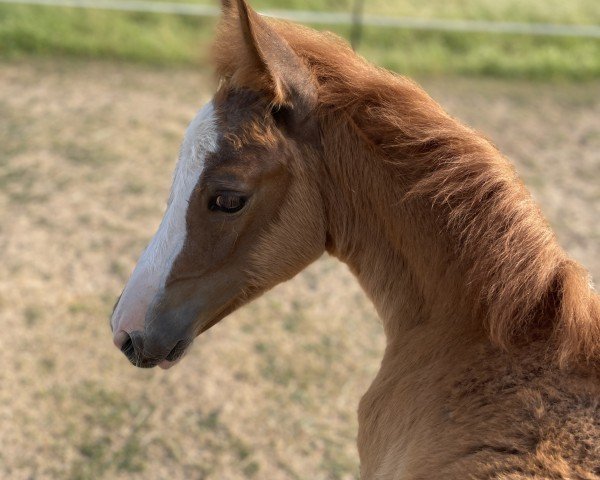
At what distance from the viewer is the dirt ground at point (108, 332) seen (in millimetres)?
3721

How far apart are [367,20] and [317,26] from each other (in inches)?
25.9

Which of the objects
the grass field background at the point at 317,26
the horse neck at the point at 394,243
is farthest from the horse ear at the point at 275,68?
the grass field background at the point at 317,26

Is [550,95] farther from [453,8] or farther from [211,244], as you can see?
[211,244]

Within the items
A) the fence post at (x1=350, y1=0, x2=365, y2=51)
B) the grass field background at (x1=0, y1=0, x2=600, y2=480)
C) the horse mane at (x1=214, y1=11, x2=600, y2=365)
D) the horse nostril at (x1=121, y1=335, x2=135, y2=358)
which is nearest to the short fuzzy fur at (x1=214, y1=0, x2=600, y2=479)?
the horse mane at (x1=214, y1=11, x2=600, y2=365)

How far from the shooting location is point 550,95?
314 inches

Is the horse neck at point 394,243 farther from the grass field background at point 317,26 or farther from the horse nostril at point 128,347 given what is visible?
the grass field background at point 317,26

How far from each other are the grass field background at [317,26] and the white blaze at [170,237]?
5.86m

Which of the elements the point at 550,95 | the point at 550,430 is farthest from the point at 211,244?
the point at 550,95

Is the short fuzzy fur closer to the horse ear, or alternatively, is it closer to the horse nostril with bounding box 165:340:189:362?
the horse ear

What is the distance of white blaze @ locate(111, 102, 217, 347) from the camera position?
2.23 metres

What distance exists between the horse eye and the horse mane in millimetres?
359

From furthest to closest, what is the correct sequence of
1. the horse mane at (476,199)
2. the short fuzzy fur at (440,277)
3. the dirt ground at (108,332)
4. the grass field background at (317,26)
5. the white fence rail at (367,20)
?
the white fence rail at (367,20) → the grass field background at (317,26) → the dirt ground at (108,332) → the horse mane at (476,199) → the short fuzzy fur at (440,277)

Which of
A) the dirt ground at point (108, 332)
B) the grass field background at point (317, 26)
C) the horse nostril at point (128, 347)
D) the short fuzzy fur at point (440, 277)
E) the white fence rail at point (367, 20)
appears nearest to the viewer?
the short fuzzy fur at point (440, 277)

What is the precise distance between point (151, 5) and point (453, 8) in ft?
13.3
